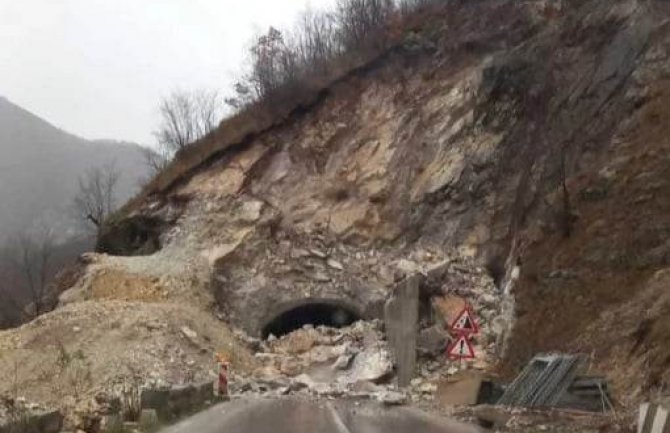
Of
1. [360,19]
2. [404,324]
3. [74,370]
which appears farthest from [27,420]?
[360,19]

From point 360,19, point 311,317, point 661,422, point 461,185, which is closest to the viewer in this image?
point 661,422

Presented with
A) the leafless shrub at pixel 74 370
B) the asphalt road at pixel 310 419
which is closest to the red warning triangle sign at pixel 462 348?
the asphalt road at pixel 310 419

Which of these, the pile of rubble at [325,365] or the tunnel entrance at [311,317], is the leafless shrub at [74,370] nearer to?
the pile of rubble at [325,365]

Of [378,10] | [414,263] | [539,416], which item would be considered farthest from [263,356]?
[378,10]

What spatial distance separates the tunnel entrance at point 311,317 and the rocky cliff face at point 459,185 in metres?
0.35

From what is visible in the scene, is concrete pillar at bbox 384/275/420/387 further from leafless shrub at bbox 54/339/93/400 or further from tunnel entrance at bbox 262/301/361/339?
A: leafless shrub at bbox 54/339/93/400

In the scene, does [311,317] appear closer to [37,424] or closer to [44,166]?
[37,424]

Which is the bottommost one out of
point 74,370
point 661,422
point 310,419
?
point 661,422

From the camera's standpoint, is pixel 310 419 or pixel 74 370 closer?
pixel 310 419

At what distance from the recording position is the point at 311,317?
32656 millimetres

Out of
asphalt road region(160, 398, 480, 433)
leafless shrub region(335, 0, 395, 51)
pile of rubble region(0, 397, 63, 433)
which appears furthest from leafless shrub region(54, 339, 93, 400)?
leafless shrub region(335, 0, 395, 51)

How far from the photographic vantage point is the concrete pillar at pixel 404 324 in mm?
24297

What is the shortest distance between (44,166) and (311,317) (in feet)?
465

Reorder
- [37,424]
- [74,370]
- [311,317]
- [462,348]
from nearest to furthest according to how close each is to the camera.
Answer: [37,424]
[462,348]
[74,370]
[311,317]
